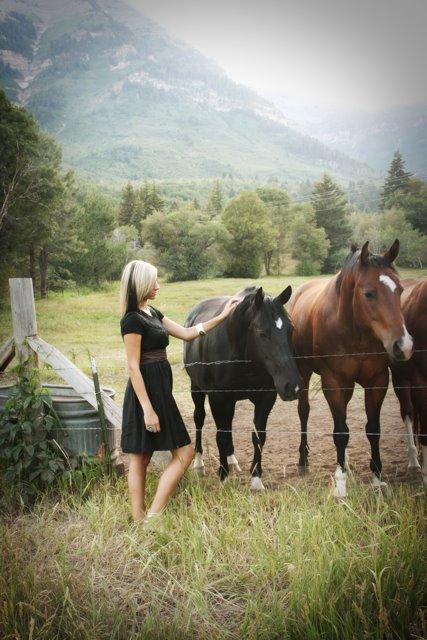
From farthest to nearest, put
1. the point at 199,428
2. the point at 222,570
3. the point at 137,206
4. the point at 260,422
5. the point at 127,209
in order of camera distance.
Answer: the point at 137,206, the point at 127,209, the point at 199,428, the point at 260,422, the point at 222,570

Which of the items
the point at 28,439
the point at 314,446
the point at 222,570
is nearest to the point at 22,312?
the point at 28,439

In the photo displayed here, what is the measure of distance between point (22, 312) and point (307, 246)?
16.9 metres

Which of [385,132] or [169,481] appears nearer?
[169,481]

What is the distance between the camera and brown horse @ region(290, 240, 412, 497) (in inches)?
128

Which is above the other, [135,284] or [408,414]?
[135,284]

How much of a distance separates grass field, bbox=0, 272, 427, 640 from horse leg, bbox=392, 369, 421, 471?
65 centimetres

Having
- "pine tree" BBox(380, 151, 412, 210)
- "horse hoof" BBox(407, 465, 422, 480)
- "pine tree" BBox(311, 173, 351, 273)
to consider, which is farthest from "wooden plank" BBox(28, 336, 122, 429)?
"pine tree" BBox(311, 173, 351, 273)

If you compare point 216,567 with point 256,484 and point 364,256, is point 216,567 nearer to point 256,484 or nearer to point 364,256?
point 256,484

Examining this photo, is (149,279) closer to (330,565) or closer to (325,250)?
(330,565)

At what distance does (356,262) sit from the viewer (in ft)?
11.5

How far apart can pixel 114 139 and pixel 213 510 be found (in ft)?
224

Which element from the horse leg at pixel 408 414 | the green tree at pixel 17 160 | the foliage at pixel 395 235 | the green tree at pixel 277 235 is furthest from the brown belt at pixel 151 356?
the green tree at pixel 277 235

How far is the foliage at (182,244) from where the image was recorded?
66.0ft

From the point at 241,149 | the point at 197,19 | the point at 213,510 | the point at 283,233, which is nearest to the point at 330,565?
the point at 213,510
